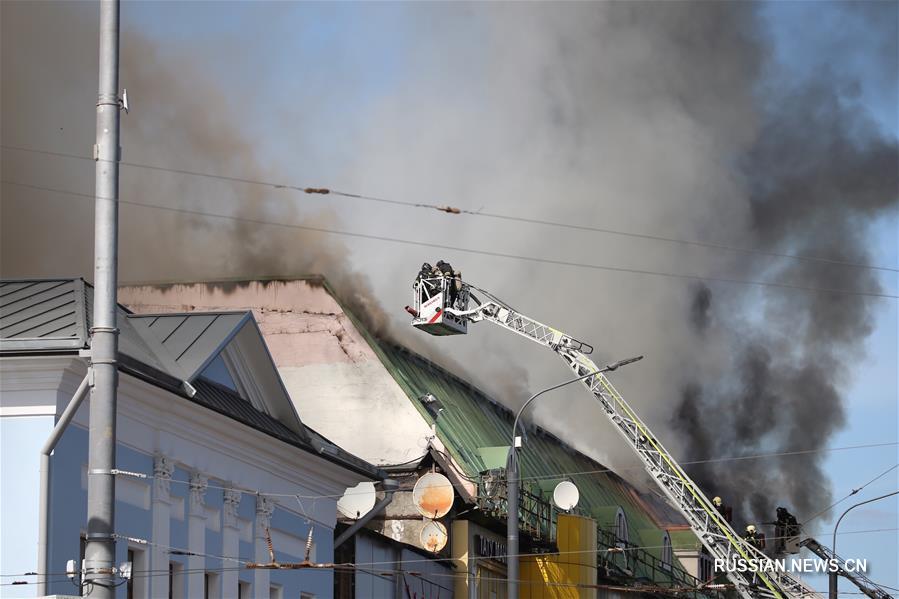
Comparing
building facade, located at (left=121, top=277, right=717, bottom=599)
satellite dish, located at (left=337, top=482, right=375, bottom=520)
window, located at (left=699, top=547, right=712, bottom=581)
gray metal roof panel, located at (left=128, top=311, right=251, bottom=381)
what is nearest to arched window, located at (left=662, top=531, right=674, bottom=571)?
window, located at (left=699, top=547, right=712, bottom=581)

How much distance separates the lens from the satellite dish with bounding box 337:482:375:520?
31.5 m

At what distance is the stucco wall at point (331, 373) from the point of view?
40625 millimetres

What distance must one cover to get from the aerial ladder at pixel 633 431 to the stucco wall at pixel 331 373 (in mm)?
1990

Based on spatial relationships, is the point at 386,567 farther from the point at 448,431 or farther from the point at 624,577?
the point at 624,577

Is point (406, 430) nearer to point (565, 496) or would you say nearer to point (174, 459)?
point (565, 496)

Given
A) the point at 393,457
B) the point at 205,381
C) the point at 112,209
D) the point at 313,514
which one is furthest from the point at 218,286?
the point at 112,209

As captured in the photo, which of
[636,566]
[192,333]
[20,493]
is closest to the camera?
[20,493]

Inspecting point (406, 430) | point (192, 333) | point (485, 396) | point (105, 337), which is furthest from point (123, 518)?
point (485, 396)

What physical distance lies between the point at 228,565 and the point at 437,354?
22842 millimetres

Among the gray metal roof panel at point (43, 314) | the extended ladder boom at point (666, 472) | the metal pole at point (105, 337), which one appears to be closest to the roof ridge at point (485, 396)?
the extended ladder boom at point (666, 472)

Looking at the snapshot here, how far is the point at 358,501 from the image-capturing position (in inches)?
1251

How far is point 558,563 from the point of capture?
41844 mm

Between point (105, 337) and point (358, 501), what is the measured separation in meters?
18.3

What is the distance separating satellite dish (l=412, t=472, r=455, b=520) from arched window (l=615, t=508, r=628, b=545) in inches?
712
